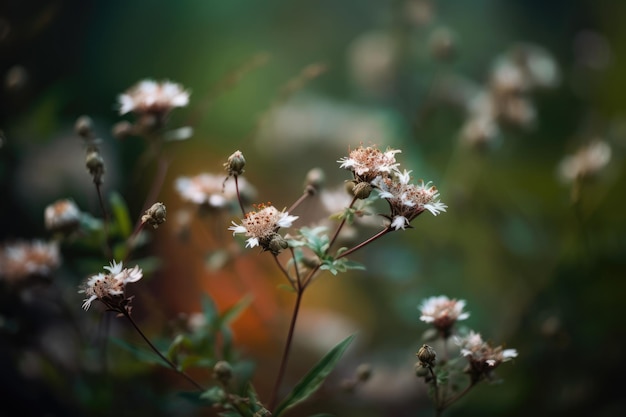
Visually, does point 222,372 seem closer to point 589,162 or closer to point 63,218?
point 63,218

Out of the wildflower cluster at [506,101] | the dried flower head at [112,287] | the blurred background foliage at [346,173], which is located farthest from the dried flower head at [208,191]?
the wildflower cluster at [506,101]

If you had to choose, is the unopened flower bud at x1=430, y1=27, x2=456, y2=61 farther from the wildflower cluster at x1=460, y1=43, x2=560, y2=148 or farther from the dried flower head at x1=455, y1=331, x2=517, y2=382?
the dried flower head at x1=455, y1=331, x2=517, y2=382

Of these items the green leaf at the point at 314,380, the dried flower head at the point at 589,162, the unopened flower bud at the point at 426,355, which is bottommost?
the unopened flower bud at the point at 426,355

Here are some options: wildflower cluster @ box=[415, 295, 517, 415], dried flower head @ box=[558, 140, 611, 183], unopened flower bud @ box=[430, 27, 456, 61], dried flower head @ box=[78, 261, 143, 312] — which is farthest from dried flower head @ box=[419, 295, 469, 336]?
unopened flower bud @ box=[430, 27, 456, 61]

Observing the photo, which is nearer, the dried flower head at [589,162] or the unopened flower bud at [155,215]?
the unopened flower bud at [155,215]

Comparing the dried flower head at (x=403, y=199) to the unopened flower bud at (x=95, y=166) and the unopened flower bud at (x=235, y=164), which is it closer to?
the unopened flower bud at (x=235, y=164)

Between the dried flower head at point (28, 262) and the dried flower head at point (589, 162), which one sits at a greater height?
the dried flower head at point (589, 162)

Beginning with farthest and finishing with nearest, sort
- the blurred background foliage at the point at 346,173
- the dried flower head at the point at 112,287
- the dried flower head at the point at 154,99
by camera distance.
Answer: the blurred background foliage at the point at 346,173 < the dried flower head at the point at 154,99 < the dried flower head at the point at 112,287
